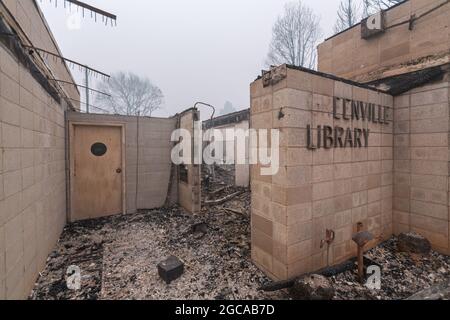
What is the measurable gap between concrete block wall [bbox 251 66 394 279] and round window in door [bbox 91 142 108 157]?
3.63 metres

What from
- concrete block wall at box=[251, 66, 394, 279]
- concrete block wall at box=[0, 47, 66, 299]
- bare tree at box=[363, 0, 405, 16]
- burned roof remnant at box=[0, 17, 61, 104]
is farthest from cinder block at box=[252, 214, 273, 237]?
bare tree at box=[363, 0, 405, 16]

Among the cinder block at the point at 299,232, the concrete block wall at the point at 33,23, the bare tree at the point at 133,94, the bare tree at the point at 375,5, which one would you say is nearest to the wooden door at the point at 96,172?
the concrete block wall at the point at 33,23

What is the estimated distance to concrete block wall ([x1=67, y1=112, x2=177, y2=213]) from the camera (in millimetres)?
4820

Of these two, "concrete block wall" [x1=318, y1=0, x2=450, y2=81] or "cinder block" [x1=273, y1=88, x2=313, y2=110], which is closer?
"cinder block" [x1=273, y1=88, x2=313, y2=110]

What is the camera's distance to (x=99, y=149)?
457 centimetres

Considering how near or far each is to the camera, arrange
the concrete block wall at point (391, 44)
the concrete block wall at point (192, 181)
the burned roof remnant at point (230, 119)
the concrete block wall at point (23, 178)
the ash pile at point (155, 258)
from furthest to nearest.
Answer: the burned roof remnant at point (230, 119) < the concrete block wall at point (192, 181) < the concrete block wall at point (391, 44) < the ash pile at point (155, 258) < the concrete block wall at point (23, 178)

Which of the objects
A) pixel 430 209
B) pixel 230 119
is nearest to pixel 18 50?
pixel 430 209

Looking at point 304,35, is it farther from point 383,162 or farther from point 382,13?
point 383,162

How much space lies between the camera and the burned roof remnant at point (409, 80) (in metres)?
2.84

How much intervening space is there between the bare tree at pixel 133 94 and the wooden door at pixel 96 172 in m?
13.5

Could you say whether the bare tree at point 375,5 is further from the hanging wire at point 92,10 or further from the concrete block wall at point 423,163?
the hanging wire at point 92,10

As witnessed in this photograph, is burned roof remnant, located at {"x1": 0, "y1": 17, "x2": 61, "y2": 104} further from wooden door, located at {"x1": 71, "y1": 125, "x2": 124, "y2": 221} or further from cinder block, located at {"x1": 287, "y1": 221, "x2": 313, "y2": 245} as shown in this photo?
cinder block, located at {"x1": 287, "y1": 221, "x2": 313, "y2": 245}

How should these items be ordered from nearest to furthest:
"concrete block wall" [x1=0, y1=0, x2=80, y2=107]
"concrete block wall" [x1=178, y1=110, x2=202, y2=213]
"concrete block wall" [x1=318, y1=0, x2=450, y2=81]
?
1. "concrete block wall" [x1=0, y1=0, x2=80, y2=107]
2. "concrete block wall" [x1=318, y1=0, x2=450, y2=81]
3. "concrete block wall" [x1=178, y1=110, x2=202, y2=213]
